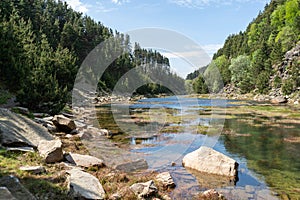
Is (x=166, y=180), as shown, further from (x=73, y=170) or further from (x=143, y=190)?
(x=73, y=170)

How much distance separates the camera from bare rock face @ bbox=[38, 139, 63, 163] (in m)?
10.9

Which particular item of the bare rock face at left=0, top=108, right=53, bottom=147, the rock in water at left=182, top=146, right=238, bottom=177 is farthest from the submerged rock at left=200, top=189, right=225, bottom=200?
the bare rock face at left=0, top=108, right=53, bottom=147

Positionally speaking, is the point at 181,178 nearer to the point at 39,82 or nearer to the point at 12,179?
the point at 12,179

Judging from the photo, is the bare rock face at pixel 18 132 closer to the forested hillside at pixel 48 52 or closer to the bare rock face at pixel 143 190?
the bare rock face at pixel 143 190

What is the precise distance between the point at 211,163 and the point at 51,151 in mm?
7719

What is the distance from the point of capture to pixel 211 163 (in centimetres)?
1309

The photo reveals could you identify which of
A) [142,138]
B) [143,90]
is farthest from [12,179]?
[143,90]

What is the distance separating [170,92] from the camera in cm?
14475

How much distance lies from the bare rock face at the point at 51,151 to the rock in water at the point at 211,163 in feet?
21.9

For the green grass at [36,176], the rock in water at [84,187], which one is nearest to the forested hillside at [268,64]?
the rock in water at [84,187]

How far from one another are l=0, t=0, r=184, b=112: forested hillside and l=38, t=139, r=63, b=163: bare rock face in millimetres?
13267

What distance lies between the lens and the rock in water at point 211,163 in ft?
41.3

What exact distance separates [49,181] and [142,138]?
14021 millimetres

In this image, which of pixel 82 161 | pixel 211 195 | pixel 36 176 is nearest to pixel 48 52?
pixel 82 161
